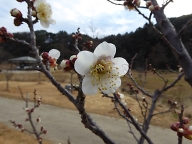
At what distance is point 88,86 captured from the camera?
563 millimetres

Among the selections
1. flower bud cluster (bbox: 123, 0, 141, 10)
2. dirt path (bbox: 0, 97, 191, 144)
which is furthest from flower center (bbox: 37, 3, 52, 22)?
dirt path (bbox: 0, 97, 191, 144)

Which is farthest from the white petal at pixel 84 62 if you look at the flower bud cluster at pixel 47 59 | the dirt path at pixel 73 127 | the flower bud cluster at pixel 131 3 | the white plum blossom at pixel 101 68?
the dirt path at pixel 73 127

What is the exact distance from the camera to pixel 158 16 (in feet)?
3.93

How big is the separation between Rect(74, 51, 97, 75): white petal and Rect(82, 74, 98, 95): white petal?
18 millimetres

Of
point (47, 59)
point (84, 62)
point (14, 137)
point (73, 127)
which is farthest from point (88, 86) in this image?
point (73, 127)

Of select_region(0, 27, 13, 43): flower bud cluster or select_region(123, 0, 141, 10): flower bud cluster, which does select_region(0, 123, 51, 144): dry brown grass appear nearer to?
select_region(123, 0, 141, 10): flower bud cluster

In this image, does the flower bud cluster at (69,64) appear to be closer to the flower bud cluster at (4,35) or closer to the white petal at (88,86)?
the white petal at (88,86)

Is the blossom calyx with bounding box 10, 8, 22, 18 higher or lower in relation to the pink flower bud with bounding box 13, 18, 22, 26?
higher

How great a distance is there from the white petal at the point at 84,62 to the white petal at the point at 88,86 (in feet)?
0.06

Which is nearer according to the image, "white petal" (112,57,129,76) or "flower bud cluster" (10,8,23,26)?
"white petal" (112,57,129,76)

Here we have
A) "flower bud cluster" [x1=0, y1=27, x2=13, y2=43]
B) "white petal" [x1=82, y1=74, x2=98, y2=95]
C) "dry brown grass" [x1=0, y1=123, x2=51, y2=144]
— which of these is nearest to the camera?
"white petal" [x1=82, y1=74, x2=98, y2=95]

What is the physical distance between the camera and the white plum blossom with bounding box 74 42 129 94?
56 centimetres

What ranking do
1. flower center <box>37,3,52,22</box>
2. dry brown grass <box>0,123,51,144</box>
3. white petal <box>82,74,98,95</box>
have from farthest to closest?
dry brown grass <box>0,123,51,144</box> → flower center <box>37,3,52,22</box> → white petal <box>82,74,98,95</box>

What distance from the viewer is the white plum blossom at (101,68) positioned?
56cm
